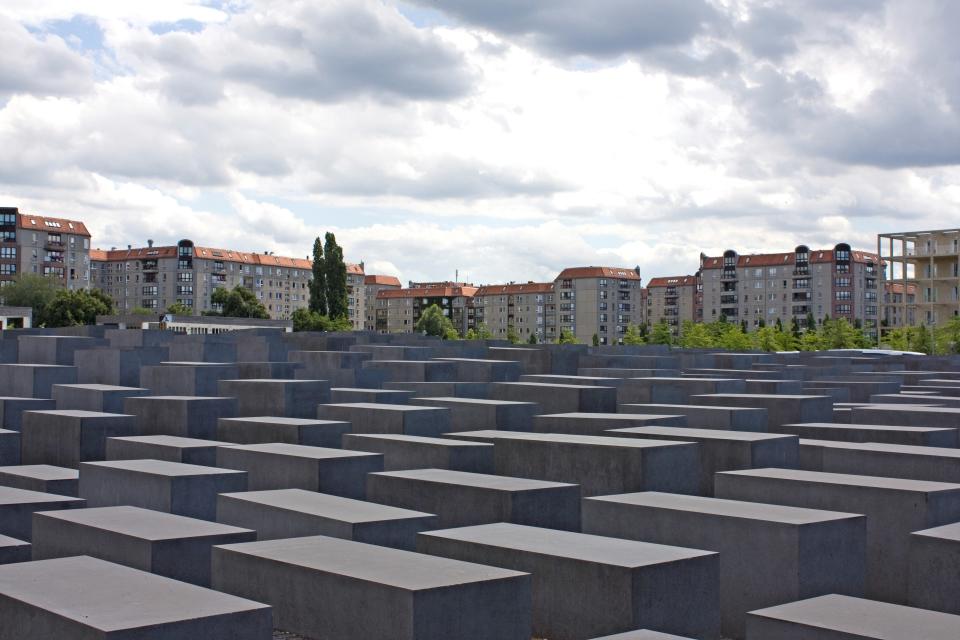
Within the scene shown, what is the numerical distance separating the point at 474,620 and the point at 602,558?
4.05 ft

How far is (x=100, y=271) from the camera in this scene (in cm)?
13988

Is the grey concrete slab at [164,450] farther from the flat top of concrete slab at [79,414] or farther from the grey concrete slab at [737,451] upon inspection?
the grey concrete slab at [737,451]

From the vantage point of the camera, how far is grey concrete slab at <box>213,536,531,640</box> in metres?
6.16

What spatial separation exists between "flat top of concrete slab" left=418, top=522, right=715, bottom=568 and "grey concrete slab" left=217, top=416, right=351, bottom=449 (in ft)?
17.3

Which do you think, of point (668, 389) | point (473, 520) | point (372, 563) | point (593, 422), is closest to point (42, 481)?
Result: point (473, 520)

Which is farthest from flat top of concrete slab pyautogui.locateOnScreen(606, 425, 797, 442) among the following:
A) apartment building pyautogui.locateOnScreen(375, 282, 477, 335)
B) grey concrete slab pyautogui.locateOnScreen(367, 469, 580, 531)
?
apartment building pyautogui.locateOnScreen(375, 282, 477, 335)

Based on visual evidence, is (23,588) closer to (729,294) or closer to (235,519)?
(235,519)

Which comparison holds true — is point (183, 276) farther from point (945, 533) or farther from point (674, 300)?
point (945, 533)

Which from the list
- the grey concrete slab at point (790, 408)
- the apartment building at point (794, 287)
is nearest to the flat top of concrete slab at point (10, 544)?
the grey concrete slab at point (790, 408)

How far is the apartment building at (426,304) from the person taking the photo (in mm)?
160375

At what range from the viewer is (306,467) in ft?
35.4

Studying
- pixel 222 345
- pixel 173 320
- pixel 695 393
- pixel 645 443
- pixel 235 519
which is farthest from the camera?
pixel 173 320

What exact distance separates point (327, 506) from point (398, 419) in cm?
502

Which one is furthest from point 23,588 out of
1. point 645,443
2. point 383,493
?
point 645,443
